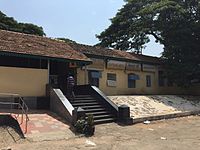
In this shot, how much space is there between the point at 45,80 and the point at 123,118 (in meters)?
4.78

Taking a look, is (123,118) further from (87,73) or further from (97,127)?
(87,73)

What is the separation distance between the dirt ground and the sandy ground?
8.18ft

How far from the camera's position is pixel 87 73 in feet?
74.0

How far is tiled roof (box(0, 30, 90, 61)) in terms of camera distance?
1656 centimetres

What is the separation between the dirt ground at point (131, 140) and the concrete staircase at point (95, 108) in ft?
2.24

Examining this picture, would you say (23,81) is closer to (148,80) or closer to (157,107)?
(157,107)

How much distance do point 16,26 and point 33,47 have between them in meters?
21.8

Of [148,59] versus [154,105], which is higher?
[148,59]

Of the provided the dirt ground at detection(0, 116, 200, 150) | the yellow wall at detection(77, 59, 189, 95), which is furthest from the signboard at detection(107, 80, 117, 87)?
the dirt ground at detection(0, 116, 200, 150)

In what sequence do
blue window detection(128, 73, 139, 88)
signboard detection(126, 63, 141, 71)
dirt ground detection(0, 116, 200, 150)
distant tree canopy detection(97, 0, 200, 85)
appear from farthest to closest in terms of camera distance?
distant tree canopy detection(97, 0, 200, 85), blue window detection(128, 73, 139, 88), signboard detection(126, 63, 141, 71), dirt ground detection(0, 116, 200, 150)

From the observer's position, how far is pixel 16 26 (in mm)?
38188

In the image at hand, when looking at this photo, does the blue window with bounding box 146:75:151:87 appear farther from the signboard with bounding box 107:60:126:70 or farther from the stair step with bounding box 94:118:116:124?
the stair step with bounding box 94:118:116:124

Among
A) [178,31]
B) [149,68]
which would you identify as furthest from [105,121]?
[178,31]

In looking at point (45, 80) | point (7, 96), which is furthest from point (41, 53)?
point (7, 96)
